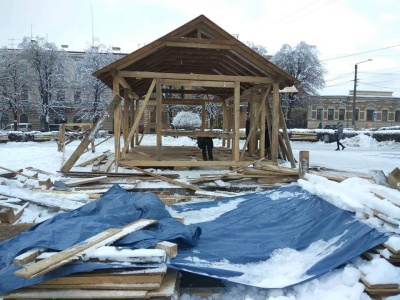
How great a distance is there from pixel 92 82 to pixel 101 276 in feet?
131

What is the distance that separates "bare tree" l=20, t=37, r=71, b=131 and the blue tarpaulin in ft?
128

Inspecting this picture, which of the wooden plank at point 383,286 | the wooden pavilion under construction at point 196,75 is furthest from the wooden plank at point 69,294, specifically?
the wooden pavilion under construction at point 196,75

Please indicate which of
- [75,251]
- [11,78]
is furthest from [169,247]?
[11,78]

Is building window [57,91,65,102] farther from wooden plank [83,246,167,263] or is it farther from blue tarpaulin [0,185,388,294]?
wooden plank [83,246,167,263]

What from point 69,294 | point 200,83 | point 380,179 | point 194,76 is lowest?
point 69,294

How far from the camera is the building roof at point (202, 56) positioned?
10344 millimetres

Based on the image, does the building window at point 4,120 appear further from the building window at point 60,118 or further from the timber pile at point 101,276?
the timber pile at point 101,276

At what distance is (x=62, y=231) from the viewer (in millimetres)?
4285

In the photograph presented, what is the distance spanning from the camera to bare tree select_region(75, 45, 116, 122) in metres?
40.7

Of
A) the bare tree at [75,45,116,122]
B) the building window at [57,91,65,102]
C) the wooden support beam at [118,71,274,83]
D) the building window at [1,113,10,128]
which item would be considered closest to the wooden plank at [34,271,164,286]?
the wooden support beam at [118,71,274,83]

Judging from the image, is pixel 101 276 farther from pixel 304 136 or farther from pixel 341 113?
pixel 341 113

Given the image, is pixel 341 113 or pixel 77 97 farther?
pixel 341 113

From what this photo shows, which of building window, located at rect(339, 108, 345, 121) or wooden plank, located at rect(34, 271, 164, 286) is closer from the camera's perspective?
wooden plank, located at rect(34, 271, 164, 286)

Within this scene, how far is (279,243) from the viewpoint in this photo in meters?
4.60
